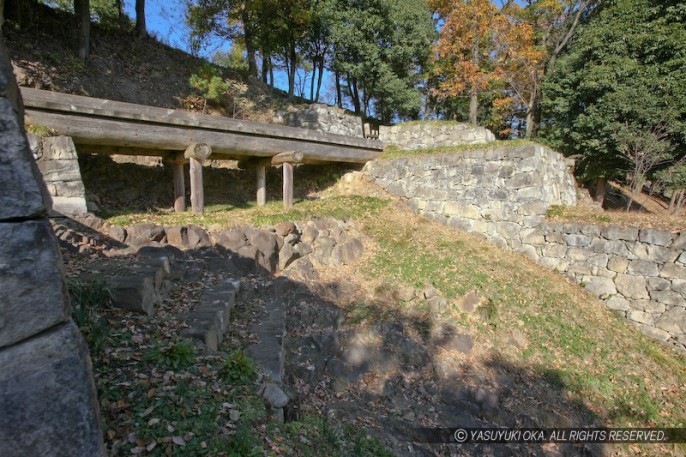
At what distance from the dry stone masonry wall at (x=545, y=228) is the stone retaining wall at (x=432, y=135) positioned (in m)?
1.91

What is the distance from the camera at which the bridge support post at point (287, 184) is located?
340 inches

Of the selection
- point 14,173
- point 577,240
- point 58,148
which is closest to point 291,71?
point 58,148

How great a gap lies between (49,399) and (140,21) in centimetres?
1617

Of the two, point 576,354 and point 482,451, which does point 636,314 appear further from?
A: point 482,451

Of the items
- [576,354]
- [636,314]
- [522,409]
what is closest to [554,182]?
[636,314]

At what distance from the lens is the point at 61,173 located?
561 centimetres

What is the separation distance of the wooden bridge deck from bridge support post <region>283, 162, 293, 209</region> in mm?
434

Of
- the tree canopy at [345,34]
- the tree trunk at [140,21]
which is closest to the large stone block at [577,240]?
the tree canopy at [345,34]

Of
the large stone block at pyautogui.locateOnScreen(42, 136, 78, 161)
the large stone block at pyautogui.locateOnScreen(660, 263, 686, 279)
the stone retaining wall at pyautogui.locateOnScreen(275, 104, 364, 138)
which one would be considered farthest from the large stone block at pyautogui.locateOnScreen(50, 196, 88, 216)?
the large stone block at pyautogui.locateOnScreen(660, 263, 686, 279)

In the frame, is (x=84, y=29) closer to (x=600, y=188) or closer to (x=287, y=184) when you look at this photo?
(x=287, y=184)

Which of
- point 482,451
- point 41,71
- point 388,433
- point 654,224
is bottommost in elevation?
point 482,451

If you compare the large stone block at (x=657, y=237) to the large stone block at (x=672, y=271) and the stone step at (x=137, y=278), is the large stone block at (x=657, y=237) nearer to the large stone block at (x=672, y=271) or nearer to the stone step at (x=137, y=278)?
the large stone block at (x=672, y=271)

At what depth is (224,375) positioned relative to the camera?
2.88m

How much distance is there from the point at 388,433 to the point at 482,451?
126 centimetres
